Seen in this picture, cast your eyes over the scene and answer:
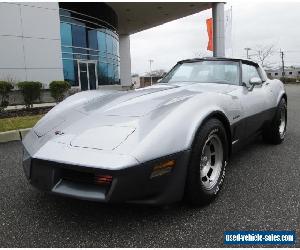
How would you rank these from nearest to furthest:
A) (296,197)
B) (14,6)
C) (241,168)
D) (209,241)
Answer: (209,241) < (296,197) < (241,168) < (14,6)

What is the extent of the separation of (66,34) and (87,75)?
2945mm

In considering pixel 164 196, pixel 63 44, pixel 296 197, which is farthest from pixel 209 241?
pixel 63 44


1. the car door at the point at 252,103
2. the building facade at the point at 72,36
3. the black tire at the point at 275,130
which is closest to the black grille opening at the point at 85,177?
the car door at the point at 252,103

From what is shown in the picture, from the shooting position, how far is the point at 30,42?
14242 millimetres

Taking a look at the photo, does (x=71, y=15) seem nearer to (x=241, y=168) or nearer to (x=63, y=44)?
(x=63, y=44)

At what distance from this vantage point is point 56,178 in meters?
2.24

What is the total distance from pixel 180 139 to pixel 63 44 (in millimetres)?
15914

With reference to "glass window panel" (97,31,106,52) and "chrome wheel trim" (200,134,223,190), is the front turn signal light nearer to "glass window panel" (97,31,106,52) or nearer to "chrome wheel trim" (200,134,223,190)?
"chrome wheel trim" (200,134,223,190)

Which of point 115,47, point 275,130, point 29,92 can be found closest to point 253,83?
point 275,130

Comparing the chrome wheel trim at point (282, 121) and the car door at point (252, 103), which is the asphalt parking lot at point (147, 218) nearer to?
the car door at point (252, 103)

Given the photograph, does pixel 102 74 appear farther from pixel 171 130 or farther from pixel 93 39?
pixel 171 130

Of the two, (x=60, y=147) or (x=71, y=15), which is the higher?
(x=71, y=15)

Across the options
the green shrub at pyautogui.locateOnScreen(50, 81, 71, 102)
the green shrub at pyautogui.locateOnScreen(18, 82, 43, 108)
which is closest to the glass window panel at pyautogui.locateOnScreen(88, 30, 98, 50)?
the green shrub at pyautogui.locateOnScreen(50, 81, 71, 102)

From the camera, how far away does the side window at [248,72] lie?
3974mm
